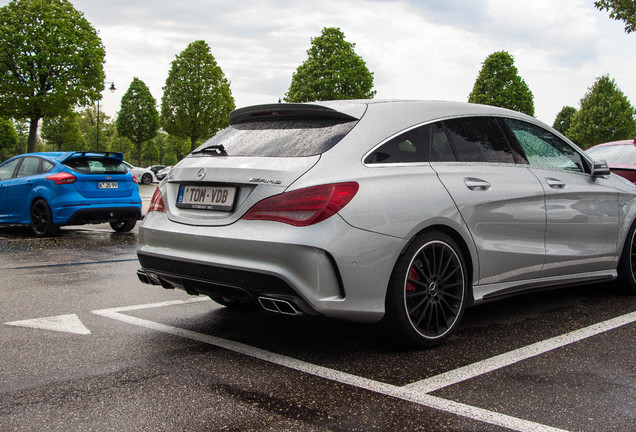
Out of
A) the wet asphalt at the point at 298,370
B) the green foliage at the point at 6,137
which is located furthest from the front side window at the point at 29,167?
the green foliage at the point at 6,137

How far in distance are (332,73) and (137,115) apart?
27497 millimetres

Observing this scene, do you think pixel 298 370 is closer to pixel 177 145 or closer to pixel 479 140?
pixel 479 140

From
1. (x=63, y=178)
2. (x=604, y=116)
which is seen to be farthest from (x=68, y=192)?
(x=604, y=116)

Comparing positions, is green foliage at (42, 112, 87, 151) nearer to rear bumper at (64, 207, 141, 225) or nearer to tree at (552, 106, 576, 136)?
rear bumper at (64, 207, 141, 225)

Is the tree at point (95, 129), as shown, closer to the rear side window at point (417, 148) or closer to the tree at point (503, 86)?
the tree at point (503, 86)

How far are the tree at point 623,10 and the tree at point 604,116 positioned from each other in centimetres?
5175

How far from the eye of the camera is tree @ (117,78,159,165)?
73.4 m

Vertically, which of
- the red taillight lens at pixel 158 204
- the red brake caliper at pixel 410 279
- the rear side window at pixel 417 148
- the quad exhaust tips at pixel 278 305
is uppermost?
the rear side window at pixel 417 148

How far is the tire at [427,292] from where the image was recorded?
389cm

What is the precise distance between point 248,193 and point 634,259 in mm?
3933

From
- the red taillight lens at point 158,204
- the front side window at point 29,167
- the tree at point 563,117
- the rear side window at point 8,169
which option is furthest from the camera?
the tree at point 563,117

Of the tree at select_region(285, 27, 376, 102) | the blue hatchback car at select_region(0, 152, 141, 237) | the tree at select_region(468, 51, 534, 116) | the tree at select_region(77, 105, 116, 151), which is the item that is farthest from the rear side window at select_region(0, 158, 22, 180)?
the tree at select_region(77, 105, 116, 151)

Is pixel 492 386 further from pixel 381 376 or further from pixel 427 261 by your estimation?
pixel 427 261

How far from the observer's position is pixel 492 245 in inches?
177
